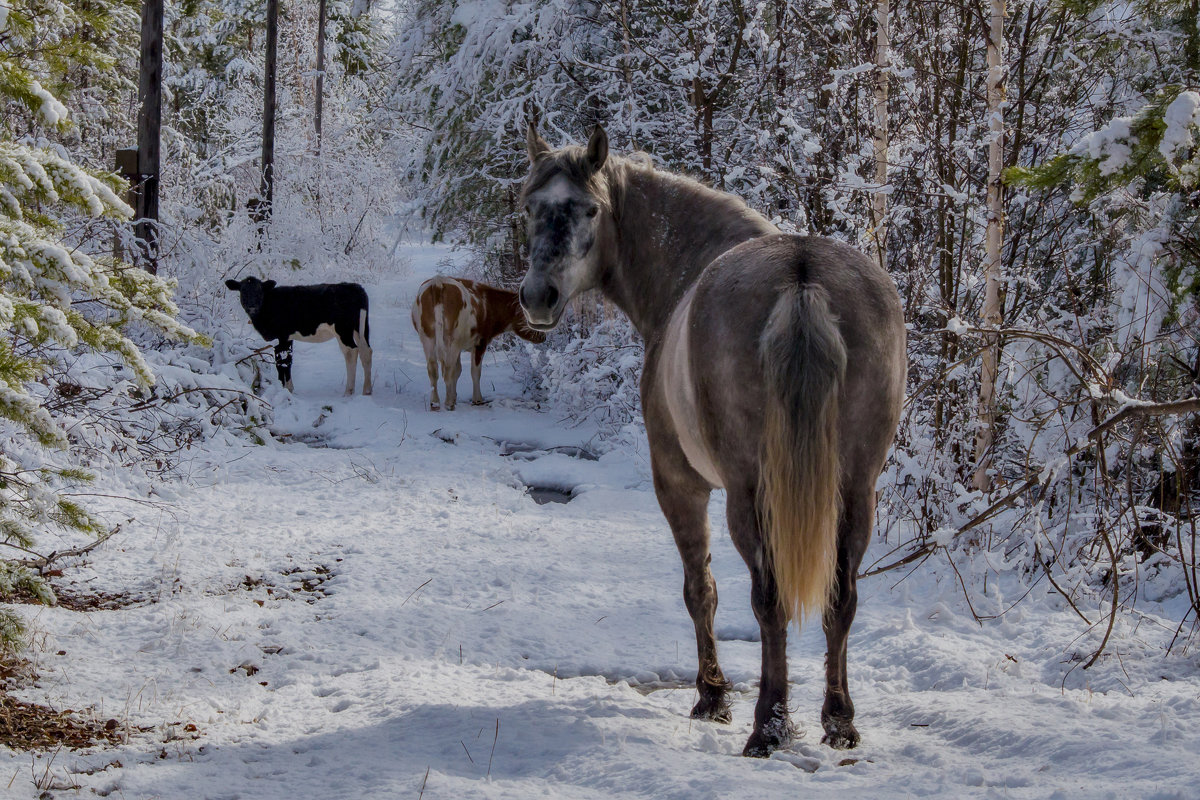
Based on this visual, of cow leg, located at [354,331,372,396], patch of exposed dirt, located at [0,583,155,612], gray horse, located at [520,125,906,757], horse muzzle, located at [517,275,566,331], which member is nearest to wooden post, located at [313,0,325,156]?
cow leg, located at [354,331,372,396]

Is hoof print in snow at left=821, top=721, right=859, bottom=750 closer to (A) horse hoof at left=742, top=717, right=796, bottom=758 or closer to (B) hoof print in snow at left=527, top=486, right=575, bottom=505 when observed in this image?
(A) horse hoof at left=742, top=717, right=796, bottom=758

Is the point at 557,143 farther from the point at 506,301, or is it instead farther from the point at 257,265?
the point at 257,265

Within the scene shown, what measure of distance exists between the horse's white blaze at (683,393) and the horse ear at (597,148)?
880 mm

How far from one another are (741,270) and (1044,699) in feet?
6.74

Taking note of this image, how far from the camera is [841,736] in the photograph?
3180 mm

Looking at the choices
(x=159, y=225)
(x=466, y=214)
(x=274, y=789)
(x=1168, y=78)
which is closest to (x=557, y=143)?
(x=466, y=214)

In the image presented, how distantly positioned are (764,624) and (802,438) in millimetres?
677

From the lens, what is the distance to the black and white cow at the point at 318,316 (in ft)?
42.2

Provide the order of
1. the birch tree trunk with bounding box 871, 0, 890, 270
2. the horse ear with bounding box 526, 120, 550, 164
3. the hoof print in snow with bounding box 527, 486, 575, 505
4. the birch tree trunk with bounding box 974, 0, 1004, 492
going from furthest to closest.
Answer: the hoof print in snow with bounding box 527, 486, 575, 505 < the birch tree trunk with bounding box 871, 0, 890, 270 < the birch tree trunk with bounding box 974, 0, 1004, 492 < the horse ear with bounding box 526, 120, 550, 164

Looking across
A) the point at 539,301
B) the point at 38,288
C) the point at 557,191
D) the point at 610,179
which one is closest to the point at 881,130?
the point at 610,179

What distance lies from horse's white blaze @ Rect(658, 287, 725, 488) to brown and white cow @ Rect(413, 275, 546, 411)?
29.4 feet

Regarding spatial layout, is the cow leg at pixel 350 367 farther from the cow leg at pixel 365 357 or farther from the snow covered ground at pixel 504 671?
the snow covered ground at pixel 504 671

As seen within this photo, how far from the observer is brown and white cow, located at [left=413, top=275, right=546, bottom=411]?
1259 cm

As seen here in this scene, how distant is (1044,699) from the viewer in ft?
11.6
